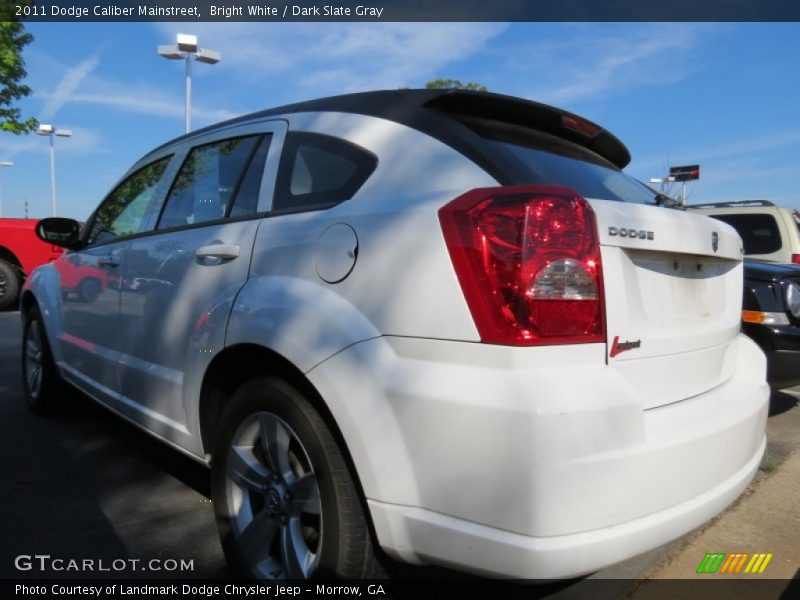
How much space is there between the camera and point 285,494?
79.9 inches

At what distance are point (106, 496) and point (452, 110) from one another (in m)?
2.49

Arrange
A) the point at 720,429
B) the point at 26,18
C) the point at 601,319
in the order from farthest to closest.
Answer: the point at 26,18, the point at 720,429, the point at 601,319

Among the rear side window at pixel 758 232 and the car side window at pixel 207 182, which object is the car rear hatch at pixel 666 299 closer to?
the car side window at pixel 207 182

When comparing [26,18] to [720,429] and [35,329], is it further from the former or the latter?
[720,429]

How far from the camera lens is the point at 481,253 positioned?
1.59m

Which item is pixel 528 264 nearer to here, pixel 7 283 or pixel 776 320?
pixel 776 320

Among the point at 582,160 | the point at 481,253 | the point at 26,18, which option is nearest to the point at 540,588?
the point at 481,253

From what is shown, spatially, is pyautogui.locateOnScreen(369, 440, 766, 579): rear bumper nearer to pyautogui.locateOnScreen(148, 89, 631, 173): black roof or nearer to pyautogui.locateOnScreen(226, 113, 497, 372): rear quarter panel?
pyautogui.locateOnScreen(226, 113, 497, 372): rear quarter panel

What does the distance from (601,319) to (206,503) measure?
88.5 inches

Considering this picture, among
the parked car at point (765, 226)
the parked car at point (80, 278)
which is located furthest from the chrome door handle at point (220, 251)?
the parked car at point (765, 226)

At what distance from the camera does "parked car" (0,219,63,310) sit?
32.3 ft

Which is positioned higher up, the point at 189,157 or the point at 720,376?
the point at 189,157

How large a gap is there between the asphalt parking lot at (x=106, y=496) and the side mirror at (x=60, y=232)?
1.24 meters

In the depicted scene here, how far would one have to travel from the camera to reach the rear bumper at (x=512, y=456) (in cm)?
147
